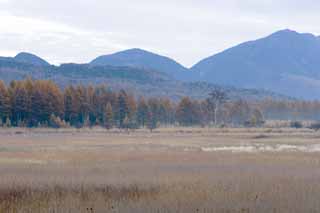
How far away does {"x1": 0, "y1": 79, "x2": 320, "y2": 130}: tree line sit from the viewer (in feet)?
315

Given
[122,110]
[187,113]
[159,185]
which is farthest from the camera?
[187,113]

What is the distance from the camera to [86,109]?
10288 cm

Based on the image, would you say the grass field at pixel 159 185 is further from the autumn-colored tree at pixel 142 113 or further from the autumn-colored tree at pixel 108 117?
the autumn-colored tree at pixel 142 113

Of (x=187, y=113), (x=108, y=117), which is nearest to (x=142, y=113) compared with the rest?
(x=187, y=113)

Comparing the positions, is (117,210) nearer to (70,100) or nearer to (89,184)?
(89,184)

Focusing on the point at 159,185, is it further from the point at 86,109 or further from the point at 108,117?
the point at 86,109

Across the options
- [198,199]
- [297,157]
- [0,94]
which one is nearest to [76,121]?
[0,94]

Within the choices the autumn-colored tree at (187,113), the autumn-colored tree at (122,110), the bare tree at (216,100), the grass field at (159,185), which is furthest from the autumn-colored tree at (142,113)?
the grass field at (159,185)

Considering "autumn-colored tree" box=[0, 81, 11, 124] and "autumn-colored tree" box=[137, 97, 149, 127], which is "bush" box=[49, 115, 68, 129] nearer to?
"autumn-colored tree" box=[0, 81, 11, 124]

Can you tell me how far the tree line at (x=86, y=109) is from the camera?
96.1 m

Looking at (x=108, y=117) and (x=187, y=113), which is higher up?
(x=187, y=113)

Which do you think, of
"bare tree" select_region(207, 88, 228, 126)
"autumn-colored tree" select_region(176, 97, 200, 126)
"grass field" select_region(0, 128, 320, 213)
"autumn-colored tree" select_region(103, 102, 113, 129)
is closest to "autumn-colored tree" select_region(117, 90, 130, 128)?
"autumn-colored tree" select_region(103, 102, 113, 129)

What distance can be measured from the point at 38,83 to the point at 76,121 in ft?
27.9

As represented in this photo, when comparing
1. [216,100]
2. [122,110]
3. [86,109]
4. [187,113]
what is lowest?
[187,113]
